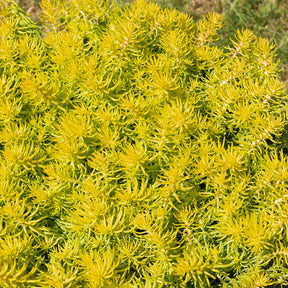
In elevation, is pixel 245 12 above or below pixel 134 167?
above

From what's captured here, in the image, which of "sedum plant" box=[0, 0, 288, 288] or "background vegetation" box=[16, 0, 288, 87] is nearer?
"sedum plant" box=[0, 0, 288, 288]

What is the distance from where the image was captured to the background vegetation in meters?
2.62

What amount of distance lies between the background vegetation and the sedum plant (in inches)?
59.0

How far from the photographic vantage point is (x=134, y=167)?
3.30 feet

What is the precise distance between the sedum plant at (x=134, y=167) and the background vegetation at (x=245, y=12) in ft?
4.92

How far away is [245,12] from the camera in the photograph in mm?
2711

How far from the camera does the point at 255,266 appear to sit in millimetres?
1057

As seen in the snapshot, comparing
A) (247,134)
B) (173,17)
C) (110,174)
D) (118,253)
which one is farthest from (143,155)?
(173,17)

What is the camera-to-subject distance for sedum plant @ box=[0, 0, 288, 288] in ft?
3.21

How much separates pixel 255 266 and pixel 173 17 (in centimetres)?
87

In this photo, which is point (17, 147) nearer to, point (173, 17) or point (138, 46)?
point (138, 46)

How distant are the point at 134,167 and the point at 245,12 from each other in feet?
7.15

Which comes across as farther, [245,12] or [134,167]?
[245,12]

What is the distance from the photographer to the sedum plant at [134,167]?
0.98 m
